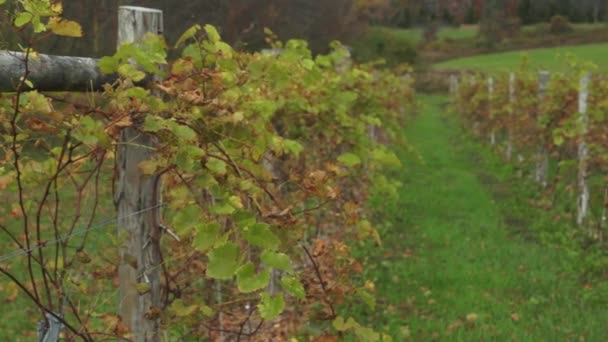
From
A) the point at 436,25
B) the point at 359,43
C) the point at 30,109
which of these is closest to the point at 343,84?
the point at 30,109

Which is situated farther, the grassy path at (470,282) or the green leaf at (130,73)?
the grassy path at (470,282)

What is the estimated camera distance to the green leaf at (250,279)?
6.04 ft

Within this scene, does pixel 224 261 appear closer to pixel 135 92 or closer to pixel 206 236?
pixel 206 236

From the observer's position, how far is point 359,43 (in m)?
42.4

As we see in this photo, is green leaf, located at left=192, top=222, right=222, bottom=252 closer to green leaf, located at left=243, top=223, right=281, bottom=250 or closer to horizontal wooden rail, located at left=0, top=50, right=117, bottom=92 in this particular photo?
green leaf, located at left=243, top=223, right=281, bottom=250

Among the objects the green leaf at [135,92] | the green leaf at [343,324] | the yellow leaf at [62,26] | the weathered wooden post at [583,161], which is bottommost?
the weathered wooden post at [583,161]

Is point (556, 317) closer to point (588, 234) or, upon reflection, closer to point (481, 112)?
point (588, 234)

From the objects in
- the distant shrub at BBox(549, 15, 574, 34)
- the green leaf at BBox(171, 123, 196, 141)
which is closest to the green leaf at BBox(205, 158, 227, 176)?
the green leaf at BBox(171, 123, 196, 141)

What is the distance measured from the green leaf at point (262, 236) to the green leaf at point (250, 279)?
7 centimetres

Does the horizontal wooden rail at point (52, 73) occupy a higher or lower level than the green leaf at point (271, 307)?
higher

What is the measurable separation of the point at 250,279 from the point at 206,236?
0.19m

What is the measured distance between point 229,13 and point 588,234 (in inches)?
381

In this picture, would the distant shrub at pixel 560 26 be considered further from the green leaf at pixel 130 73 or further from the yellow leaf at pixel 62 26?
the yellow leaf at pixel 62 26

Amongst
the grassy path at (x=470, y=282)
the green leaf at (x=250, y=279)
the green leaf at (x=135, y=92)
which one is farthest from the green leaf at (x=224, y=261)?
the grassy path at (x=470, y=282)
